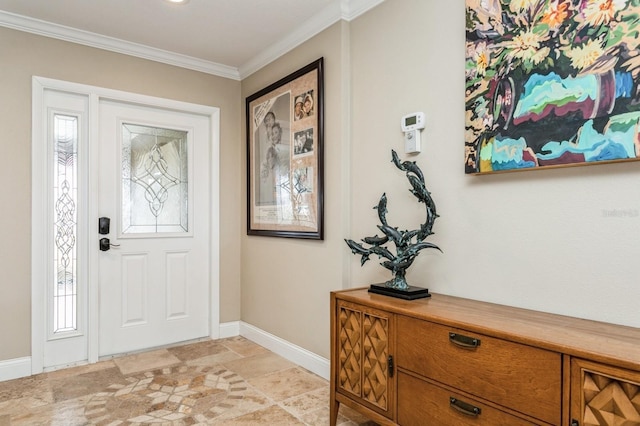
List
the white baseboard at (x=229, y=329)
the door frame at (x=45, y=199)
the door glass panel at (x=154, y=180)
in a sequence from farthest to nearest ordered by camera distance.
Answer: the white baseboard at (x=229, y=329) → the door glass panel at (x=154, y=180) → the door frame at (x=45, y=199)

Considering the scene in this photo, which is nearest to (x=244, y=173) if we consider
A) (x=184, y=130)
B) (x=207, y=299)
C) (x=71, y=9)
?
(x=184, y=130)

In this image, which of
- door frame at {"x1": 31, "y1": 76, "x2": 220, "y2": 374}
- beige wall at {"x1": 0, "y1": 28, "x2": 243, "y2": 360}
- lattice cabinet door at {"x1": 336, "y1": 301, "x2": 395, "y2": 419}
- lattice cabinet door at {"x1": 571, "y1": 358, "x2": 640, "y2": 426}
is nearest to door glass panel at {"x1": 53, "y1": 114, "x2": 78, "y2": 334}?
door frame at {"x1": 31, "y1": 76, "x2": 220, "y2": 374}

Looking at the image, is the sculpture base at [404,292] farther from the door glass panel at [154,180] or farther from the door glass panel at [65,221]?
the door glass panel at [65,221]

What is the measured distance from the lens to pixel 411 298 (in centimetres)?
196

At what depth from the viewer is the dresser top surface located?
1.22 metres

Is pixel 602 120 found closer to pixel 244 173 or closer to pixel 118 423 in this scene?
pixel 118 423

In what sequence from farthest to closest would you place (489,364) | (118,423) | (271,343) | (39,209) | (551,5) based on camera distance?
1. (271,343)
2. (39,209)
3. (118,423)
4. (551,5)
5. (489,364)

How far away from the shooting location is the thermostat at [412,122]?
2256mm

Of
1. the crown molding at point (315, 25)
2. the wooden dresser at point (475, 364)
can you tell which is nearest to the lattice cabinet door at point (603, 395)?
the wooden dresser at point (475, 364)

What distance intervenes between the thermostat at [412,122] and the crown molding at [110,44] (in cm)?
215

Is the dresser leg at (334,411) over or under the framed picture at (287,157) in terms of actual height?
under

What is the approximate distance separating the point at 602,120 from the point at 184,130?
124 inches

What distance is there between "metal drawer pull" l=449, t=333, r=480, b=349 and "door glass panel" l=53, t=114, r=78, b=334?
285 centimetres

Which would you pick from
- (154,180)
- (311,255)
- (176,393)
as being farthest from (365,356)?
(154,180)
